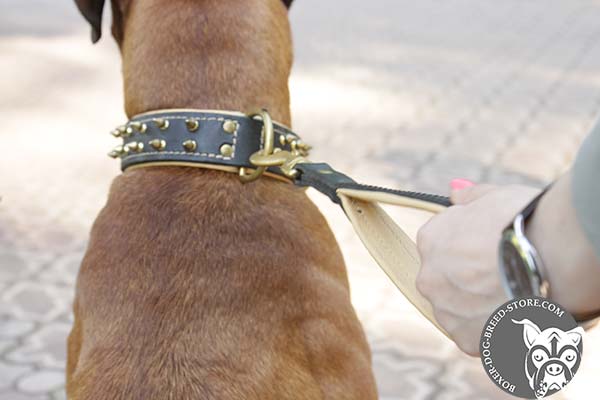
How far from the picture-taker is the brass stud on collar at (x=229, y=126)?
248 centimetres

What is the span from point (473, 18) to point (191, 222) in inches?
441

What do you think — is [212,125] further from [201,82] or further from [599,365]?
[599,365]

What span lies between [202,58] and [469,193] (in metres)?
1.08

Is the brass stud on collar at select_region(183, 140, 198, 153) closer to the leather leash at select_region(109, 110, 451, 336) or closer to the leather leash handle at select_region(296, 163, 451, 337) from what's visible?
the leather leash at select_region(109, 110, 451, 336)

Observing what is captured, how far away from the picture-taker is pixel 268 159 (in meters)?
2.41

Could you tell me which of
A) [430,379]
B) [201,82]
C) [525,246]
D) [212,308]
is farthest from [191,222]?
[430,379]

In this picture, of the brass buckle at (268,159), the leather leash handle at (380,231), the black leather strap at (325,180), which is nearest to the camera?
the leather leash handle at (380,231)

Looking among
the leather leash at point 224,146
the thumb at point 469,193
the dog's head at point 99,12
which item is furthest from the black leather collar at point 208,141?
the thumb at point 469,193

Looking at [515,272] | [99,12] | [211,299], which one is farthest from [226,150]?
[515,272]

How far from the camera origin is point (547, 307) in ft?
4.59

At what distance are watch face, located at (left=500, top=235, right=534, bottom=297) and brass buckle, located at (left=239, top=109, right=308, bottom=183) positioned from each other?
1053 millimetres

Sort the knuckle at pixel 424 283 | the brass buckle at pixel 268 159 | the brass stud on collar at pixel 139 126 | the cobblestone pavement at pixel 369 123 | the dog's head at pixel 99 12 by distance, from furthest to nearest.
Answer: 1. the cobblestone pavement at pixel 369 123
2. the dog's head at pixel 99 12
3. the brass stud on collar at pixel 139 126
4. the brass buckle at pixel 268 159
5. the knuckle at pixel 424 283

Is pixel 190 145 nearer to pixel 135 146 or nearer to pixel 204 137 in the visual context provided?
pixel 204 137

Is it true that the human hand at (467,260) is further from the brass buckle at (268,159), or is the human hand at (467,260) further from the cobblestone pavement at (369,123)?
the cobblestone pavement at (369,123)
